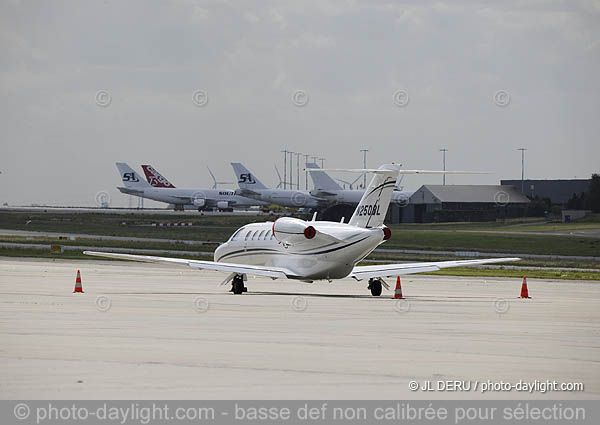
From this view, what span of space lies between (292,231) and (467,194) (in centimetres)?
12424

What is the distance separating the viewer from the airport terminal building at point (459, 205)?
153m

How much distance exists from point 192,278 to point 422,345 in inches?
1143

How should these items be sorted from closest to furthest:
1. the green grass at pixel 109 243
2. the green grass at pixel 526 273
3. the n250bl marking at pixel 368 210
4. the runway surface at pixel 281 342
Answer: the runway surface at pixel 281 342
the n250bl marking at pixel 368 210
the green grass at pixel 526 273
the green grass at pixel 109 243

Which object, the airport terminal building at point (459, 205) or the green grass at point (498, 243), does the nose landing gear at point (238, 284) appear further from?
the airport terminal building at point (459, 205)

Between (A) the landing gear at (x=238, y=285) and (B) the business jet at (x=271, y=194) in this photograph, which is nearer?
(A) the landing gear at (x=238, y=285)

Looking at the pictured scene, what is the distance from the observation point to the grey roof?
15338 centimetres

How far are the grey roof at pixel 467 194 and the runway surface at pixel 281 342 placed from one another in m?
113

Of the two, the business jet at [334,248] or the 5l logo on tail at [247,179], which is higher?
the 5l logo on tail at [247,179]

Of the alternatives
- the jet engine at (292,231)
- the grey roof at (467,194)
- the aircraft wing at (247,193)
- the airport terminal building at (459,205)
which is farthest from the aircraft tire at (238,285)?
Answer: the aircraft wing at (247,193)

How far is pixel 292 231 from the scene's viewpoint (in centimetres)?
3828

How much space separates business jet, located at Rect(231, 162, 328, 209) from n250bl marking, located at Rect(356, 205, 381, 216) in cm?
12758

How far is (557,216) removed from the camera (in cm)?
16075

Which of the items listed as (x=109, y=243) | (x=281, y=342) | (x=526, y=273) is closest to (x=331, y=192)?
(x=109, y=243)

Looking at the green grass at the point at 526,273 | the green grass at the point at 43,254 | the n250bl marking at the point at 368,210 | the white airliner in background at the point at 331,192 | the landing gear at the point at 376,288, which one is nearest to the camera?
the n250bl marking at the point at 368,210
